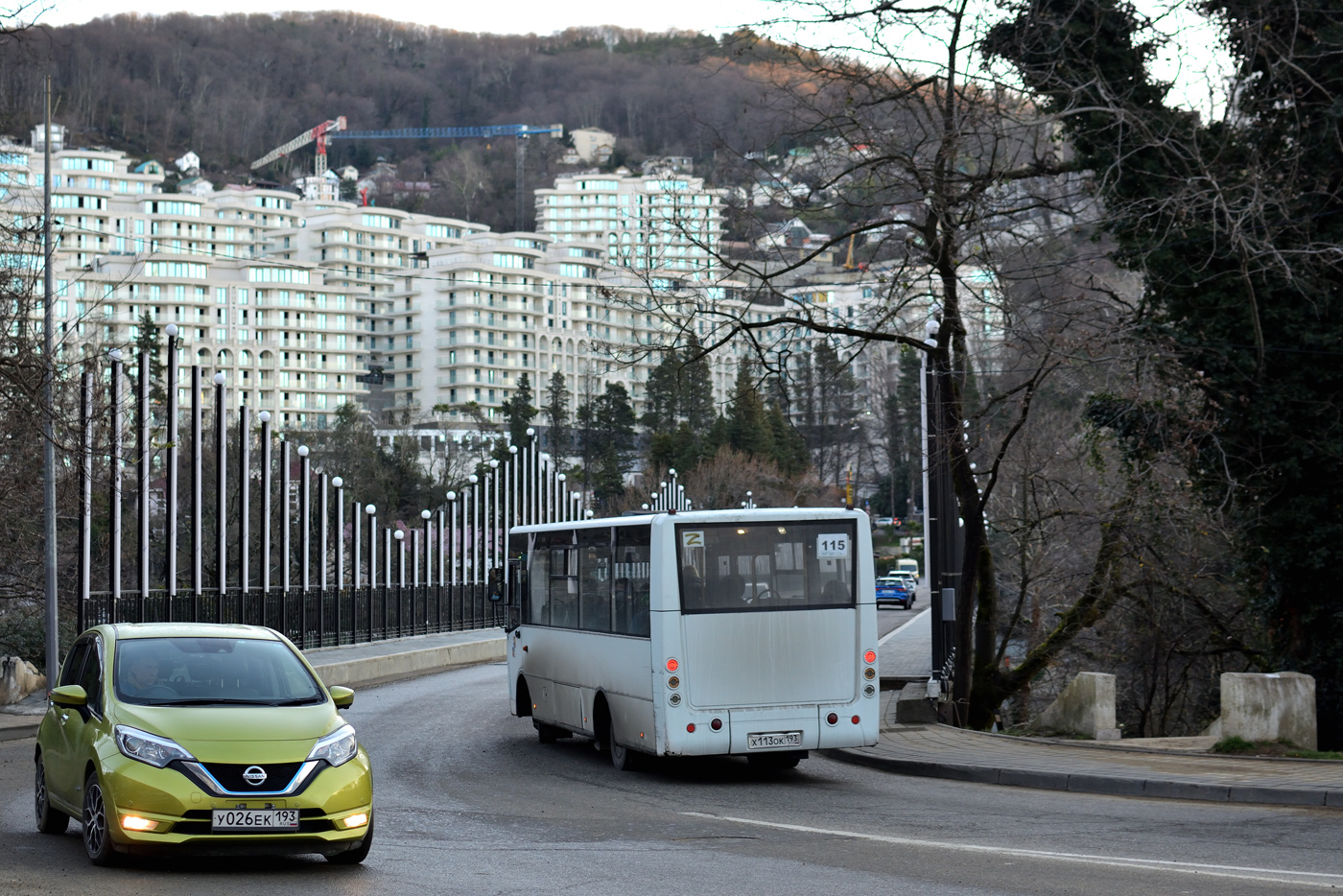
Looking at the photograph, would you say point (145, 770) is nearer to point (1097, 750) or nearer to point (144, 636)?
Answer: point (144, 636)

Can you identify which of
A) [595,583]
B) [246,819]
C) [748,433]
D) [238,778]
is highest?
[748,433]

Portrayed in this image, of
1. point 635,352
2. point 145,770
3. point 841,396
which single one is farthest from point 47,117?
point 841,396

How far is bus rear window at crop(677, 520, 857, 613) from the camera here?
16203 mm

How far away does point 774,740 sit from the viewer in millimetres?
16078

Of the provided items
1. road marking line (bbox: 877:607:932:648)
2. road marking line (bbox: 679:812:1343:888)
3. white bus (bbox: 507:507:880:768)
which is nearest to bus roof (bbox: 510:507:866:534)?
white bus (bbox: 507:507:880:768)

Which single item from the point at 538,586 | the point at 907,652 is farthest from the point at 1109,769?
the point at 907,652

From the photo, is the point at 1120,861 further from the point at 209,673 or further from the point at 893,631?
the point at 893,631

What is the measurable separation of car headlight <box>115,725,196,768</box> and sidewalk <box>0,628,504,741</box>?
1216 cm

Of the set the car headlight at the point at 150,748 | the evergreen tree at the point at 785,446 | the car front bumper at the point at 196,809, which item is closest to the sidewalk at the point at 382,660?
the car headlight at the point at 150,748

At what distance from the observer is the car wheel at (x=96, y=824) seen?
995 cm

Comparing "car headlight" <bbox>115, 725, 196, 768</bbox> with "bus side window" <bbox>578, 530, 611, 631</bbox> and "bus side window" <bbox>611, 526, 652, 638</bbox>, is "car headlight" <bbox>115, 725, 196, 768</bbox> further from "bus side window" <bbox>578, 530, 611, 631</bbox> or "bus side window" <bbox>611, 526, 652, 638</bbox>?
"bus side window" <bbox>578, 530, 611, 631</bbox>

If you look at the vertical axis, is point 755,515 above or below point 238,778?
above

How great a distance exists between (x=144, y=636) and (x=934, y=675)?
15.0 m

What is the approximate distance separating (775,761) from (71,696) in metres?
9.06
